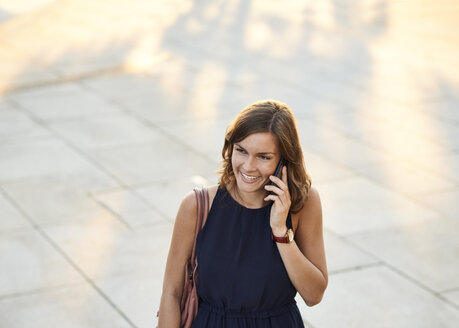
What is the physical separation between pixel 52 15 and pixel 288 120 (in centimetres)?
1623

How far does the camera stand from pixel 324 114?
11.0 meters

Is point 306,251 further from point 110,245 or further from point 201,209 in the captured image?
point 110,245

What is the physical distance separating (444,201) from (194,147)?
308cm

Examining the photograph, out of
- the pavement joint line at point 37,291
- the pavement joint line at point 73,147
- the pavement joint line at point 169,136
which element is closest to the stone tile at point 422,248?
the pavement joint line at point 37,291

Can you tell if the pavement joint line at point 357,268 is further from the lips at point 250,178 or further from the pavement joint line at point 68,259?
the lips at point 250,178

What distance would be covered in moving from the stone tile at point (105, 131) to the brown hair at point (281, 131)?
6.33 meters

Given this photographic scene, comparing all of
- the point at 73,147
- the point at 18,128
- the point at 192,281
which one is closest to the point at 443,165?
the point at 73,147

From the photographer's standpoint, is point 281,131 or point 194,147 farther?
point 194,147

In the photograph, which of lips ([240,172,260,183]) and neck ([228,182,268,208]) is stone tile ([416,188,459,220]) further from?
lips ([240,172,260,183])

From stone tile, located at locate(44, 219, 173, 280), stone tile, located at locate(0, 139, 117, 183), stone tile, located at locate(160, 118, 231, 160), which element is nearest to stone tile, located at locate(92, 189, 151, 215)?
stone tile, located at locate(44, 219, 173, 280)

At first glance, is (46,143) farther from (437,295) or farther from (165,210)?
(437,295)

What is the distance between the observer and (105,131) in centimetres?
1005

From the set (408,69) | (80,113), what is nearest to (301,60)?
(408,69)

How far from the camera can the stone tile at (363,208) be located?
7402mm
